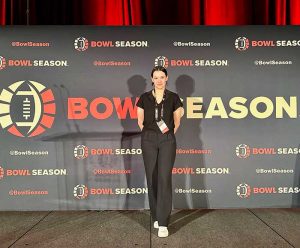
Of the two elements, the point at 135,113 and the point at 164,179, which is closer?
the point at 164,179

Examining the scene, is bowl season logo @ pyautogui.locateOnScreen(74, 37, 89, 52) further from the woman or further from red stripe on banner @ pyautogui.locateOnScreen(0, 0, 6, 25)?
red stripe on banner @ pyautogui.locateOnScreen(0, 0, 6, 25)

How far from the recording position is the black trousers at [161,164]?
2.93 metres

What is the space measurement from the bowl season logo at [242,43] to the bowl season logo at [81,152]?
77.0 inches

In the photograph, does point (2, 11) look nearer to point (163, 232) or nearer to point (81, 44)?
point (81, 44)

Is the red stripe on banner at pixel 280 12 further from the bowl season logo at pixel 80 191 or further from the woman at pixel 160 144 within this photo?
the bowl season logo at pixel 80 191

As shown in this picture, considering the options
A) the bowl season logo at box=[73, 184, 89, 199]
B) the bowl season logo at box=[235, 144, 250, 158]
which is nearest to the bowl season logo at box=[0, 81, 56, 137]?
the bowl season logo at box=[73, 184, 89, 199]

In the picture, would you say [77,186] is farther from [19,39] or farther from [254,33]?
[254,33]

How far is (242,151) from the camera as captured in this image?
3.77 metres

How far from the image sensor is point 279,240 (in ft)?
9.27

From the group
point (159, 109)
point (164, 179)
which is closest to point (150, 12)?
point (159, 109)

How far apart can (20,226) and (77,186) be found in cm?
71

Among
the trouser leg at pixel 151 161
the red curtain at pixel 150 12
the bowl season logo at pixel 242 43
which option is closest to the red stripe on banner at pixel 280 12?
the red curtain at pixel 150 12

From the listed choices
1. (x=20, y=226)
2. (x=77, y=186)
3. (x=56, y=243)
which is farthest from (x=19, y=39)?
(x=56, y=243)

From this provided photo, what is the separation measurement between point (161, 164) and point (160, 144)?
0.55ft
